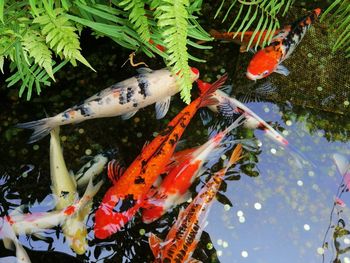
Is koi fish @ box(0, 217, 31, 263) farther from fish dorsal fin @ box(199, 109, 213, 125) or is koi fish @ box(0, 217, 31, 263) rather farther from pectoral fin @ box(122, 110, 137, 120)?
fish dorsal fin @ box(199, 109, 213, 125)

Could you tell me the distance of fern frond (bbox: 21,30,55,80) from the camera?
133 centimetres

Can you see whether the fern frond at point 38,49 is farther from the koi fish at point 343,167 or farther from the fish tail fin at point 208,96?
the koi fish at point 343,167

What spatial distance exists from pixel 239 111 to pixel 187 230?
1.58 ft

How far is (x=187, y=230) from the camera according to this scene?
1.69 meters

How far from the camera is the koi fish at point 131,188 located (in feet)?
5.58

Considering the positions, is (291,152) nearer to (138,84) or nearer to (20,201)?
(138,84)

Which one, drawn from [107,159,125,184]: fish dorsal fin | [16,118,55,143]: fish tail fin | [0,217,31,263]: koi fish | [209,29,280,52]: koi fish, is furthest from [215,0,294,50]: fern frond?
[0,217,31,263]: koi fish

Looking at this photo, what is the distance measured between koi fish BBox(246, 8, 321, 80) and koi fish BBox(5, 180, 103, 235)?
819 millimetres

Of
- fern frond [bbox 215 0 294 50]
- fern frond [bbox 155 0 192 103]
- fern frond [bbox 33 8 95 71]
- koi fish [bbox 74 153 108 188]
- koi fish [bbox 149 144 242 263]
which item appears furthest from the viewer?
koi fish [bbox 74 153 108 188]

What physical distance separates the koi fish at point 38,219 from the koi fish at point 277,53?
819 mm

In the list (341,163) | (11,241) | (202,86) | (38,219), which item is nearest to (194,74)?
(202,86)

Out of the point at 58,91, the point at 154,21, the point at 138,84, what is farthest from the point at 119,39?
the point at 58,91

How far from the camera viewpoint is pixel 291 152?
1.82 metres

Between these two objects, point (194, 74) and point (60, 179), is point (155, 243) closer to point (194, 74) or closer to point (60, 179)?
point (60, 179)
